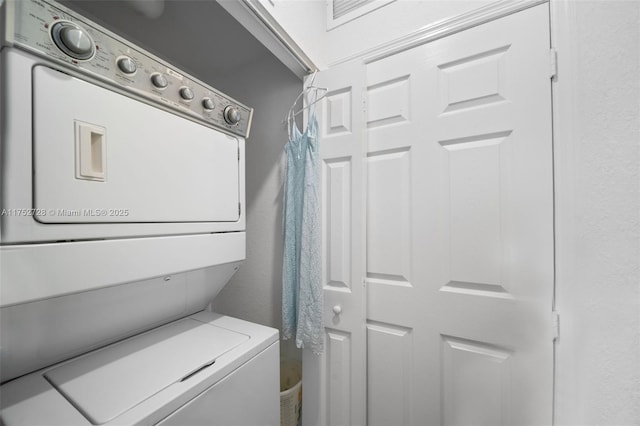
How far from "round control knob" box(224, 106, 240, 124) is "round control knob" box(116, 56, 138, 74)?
0.40 metres

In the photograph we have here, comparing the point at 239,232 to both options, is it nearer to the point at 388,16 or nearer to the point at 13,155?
the point at 13,155

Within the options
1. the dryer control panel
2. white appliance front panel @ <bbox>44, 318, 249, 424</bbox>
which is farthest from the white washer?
the dryer control panel

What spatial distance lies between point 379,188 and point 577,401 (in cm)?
120

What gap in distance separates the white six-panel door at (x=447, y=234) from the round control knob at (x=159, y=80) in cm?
90

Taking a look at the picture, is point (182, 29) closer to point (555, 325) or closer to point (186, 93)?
point (186, 93)

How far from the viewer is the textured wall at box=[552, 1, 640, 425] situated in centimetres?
66

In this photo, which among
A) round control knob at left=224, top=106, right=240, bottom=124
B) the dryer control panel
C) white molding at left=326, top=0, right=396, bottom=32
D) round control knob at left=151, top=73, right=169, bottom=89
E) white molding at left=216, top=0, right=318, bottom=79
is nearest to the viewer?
the dryer control panel

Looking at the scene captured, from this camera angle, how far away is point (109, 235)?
0.74 m

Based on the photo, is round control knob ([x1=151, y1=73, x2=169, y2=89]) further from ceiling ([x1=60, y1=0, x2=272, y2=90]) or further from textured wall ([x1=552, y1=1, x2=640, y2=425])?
textured wall ([x1=552, y1=1, x2=640, y2=425])

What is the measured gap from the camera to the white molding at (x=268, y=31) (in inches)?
41.5

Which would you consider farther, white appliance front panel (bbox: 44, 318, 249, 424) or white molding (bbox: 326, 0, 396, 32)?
white molding (bbox: 326, 0, 396, 32)

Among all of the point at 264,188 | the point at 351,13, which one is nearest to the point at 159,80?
the point at 264,188

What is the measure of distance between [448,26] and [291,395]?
2.41 meters

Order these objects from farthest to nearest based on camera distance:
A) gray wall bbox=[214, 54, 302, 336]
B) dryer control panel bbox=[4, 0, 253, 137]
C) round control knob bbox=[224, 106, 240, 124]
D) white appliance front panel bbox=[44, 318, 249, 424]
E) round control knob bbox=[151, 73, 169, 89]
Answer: gray wall bbox=[214, 54, 302, 336]
round control knob bbox=[224, 106, 240, 124]
round control knob bbox=[151, 73, 169, 89]
white appliance front panel bbox=[44, 318, 249, 424]
dryer control panel bbox=[4, 0, 253, 137]
